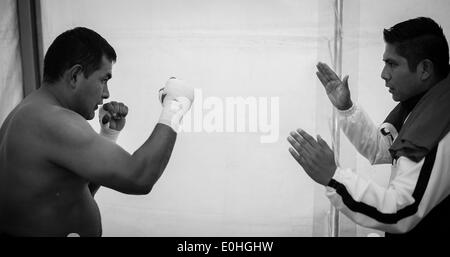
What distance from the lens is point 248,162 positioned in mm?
2283

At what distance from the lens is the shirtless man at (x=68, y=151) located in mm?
1279

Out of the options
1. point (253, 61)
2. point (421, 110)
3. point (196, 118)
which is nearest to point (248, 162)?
point (196, 118)

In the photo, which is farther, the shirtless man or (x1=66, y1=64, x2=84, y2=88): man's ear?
(x1=66, y1=64, x2=84, y2=88): man's ear

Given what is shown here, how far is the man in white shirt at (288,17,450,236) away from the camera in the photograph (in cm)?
118

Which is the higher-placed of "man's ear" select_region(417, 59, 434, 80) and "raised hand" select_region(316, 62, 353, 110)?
"man's ear" select_region(417, 59, 434, 80)

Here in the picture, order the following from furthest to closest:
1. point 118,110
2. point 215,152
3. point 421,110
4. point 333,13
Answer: point 215,152 < point 333,13 < point 118,110 < point 421,110

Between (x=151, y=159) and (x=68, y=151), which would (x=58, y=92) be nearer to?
→ (x=68, y=151)

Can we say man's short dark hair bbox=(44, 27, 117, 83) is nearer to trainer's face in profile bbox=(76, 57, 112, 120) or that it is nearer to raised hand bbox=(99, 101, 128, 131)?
trainer's face in profile bbox=(76, 57, 112, 120)

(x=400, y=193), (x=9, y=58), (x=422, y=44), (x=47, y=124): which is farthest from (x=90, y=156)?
(x=9, y=58)

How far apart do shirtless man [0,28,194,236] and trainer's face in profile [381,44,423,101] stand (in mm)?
720

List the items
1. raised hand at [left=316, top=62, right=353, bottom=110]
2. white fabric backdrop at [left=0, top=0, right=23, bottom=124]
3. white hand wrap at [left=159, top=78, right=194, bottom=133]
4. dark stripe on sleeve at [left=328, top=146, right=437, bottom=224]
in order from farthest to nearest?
white fabric backdrop at [left=0, top=0, right=23, bottom=124], raised hand at [left=316, top=62, right=353, bottom=110], white hand wrap at [left=159, top=78, right=194, bottom=133], dark stripe on sleeve at [left=328, top=146, right=437, bottom=224]

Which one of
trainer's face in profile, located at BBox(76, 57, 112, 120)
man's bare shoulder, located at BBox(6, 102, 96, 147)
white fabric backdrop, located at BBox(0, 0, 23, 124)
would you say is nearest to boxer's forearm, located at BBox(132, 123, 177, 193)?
man's bare shoulder, located at BBox(6, 102, 96, 147)

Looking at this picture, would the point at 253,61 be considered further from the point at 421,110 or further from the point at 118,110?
the point at 421,110
